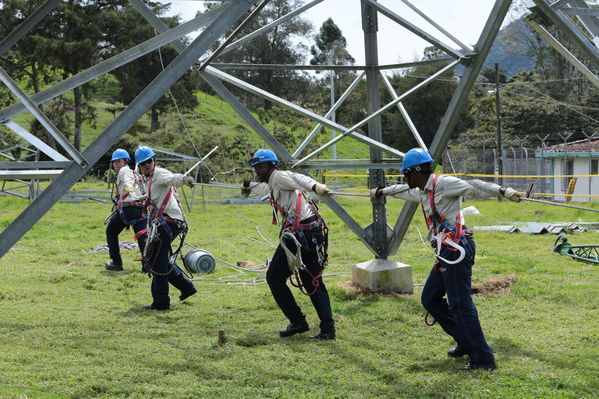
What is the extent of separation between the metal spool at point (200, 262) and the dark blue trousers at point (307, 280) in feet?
14.4

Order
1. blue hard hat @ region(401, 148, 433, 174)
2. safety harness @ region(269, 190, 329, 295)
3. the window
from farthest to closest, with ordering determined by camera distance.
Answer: the window < safety harness @ region(269, 190, 329, 295) < blue hard hat @ region(401, 148, 433, 174)

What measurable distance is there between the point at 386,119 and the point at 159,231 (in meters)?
45.0

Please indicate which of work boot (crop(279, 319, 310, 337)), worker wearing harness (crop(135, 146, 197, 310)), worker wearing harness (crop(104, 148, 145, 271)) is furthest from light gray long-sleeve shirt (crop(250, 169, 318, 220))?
worker wearing harness (crop(104, 148, 145, 271))

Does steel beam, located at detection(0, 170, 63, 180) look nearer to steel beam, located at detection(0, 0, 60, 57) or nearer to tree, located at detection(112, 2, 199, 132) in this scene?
steel beam, located at detection(0, 0, 60, 57)

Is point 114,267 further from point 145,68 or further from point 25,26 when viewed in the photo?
point 145,68

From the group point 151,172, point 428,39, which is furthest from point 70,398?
point 428,39

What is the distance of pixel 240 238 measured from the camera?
16875mm

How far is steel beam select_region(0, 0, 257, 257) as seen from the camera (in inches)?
236

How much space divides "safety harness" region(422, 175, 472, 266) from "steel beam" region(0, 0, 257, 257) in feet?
8.59

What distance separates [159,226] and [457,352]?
4.44 metres

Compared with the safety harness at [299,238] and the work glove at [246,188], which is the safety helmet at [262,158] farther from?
the work glove at [246,188]

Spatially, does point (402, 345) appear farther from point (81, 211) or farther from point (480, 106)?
point (480, 106)

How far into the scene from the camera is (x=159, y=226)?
30.9ft

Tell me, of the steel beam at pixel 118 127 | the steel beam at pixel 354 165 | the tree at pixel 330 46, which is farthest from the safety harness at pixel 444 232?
the tree at pixel 330 46
